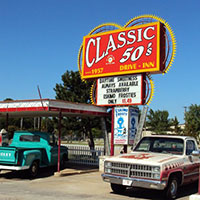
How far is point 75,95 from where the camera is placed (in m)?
23.1

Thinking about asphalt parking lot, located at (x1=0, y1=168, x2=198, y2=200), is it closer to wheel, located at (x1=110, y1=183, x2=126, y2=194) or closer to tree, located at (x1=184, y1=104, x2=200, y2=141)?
wheel, located at (x1=110, y1=183, x2=126, y2=194)

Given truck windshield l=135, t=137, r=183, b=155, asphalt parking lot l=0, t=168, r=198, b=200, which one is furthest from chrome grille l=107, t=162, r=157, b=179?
truck windshield l=135, t=137, r=183, b=155

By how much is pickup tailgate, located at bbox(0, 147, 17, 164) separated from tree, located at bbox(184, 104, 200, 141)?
1269 inches

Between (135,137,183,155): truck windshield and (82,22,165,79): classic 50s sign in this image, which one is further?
(82,22,165,79): classic 50s sign

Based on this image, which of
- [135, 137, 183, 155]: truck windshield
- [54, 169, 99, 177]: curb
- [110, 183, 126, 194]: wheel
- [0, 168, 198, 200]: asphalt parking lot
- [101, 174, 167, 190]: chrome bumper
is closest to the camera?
[101, 174, 167, 190]: chrome bumper

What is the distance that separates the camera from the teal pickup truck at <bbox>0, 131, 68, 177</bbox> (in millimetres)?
12409

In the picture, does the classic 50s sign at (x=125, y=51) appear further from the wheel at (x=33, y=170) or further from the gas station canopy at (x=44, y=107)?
the wheel at (x=33, y=170)

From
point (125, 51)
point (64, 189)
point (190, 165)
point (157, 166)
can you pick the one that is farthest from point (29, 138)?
point (157, 166)

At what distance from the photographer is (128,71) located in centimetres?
1525

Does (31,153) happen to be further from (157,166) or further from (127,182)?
(157,166)

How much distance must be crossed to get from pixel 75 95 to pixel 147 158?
48.3 ft

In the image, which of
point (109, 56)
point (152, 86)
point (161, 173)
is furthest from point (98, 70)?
point (161, 173)

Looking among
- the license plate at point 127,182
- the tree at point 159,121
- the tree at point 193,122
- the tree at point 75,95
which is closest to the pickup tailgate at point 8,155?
the license plate at point 127,182

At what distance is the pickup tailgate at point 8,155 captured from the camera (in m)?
12.3
